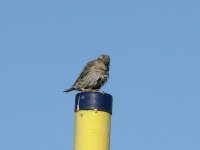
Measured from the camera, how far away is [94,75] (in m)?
17.9

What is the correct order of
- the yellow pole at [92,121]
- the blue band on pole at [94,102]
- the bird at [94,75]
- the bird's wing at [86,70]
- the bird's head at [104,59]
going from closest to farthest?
1. the yellow pole at [92,121]
2. the blue band on pole at [94,102]
3. the bird at [94,75]
4. the bird's wing at [86,70]
5. the bird's head at [104,59]

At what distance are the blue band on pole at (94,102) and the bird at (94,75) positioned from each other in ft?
17.7

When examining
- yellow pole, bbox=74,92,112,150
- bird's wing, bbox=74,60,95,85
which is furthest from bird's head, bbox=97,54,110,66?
yellow pole, bbox=74,92,112,150

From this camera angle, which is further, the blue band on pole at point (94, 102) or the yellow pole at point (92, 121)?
A: the blue band on pole at point (94, 102)

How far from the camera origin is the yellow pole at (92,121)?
1103cm

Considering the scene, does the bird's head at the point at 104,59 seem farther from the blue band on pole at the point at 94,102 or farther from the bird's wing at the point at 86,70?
the blue band on pole at the point at 94,102

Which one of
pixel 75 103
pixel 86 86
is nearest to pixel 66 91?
pixel 86 86

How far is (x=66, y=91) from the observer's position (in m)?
18.5

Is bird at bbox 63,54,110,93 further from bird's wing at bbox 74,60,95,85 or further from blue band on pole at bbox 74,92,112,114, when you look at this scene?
blue band on pole at bbox 74,92,112,114

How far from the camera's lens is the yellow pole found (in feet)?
36.2

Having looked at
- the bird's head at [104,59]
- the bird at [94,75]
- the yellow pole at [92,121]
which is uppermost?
the bird's head at [104,59]

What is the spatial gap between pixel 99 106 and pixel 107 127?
45 cm

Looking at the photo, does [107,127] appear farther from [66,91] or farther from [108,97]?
[66,91]

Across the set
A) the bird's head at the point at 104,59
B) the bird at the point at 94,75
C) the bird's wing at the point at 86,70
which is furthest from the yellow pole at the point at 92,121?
the bird's head at the point at 104,59
